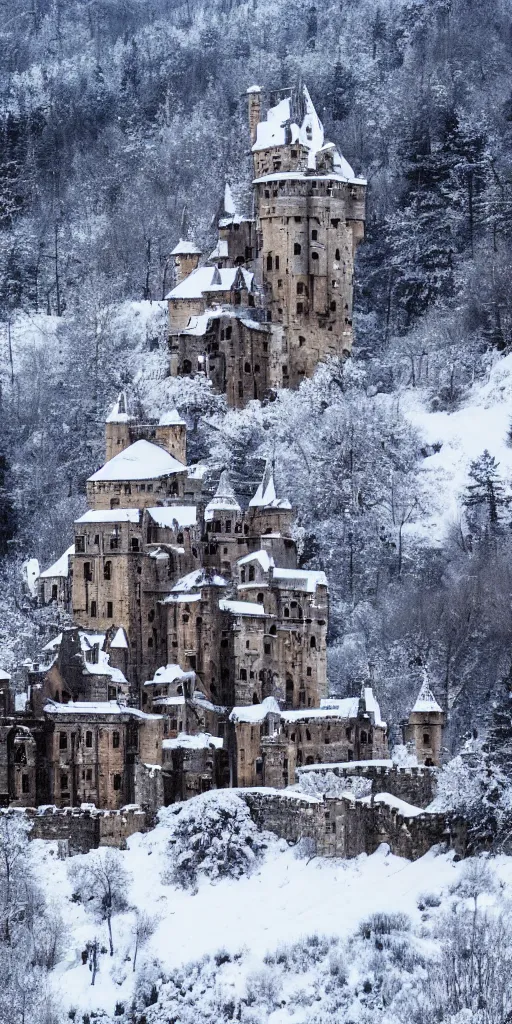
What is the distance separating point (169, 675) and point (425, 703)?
35.9ft

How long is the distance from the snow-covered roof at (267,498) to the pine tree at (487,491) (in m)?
14.0

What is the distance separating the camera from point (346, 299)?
17500cm

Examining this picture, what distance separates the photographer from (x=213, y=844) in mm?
137625

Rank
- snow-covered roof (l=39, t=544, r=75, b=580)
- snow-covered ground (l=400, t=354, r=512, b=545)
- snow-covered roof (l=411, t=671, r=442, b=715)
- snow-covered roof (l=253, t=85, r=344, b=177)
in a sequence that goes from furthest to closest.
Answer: snow-covered roof (l=253, t=85, r=344, b=177) < snow-covered ground (l=400, t=354, r=512, b=545) < snow-covered roof (l=39, t=544, r=75, b=580) < snow-covered roof (l=411, t=671, r=442, b=715)

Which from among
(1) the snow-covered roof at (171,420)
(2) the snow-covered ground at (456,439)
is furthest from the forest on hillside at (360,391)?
(1) the snow-covered roof at (171,420)

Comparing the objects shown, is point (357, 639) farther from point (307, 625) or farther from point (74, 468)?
point (74, 468)

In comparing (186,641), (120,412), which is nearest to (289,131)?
(120,412)

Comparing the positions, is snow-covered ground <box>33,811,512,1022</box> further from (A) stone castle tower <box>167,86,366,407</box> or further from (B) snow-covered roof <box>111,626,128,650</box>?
(A) stone castle tower <box>167,86,366,407</box>

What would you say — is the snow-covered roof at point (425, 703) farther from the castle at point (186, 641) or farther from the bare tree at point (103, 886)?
the bare tree at point (103, 886)

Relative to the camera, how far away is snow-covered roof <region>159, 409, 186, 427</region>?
16150 cm

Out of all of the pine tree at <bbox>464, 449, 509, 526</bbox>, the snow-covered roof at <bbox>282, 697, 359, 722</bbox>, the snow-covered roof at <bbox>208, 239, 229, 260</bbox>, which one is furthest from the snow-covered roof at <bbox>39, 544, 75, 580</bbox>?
the snow-covered roof at <bbox>208, 239, 229, 260</bbox>

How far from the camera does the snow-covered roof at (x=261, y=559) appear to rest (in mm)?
151250

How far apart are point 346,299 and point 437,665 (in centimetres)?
2519

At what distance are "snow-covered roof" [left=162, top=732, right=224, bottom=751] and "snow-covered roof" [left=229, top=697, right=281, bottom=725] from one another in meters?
1.22
